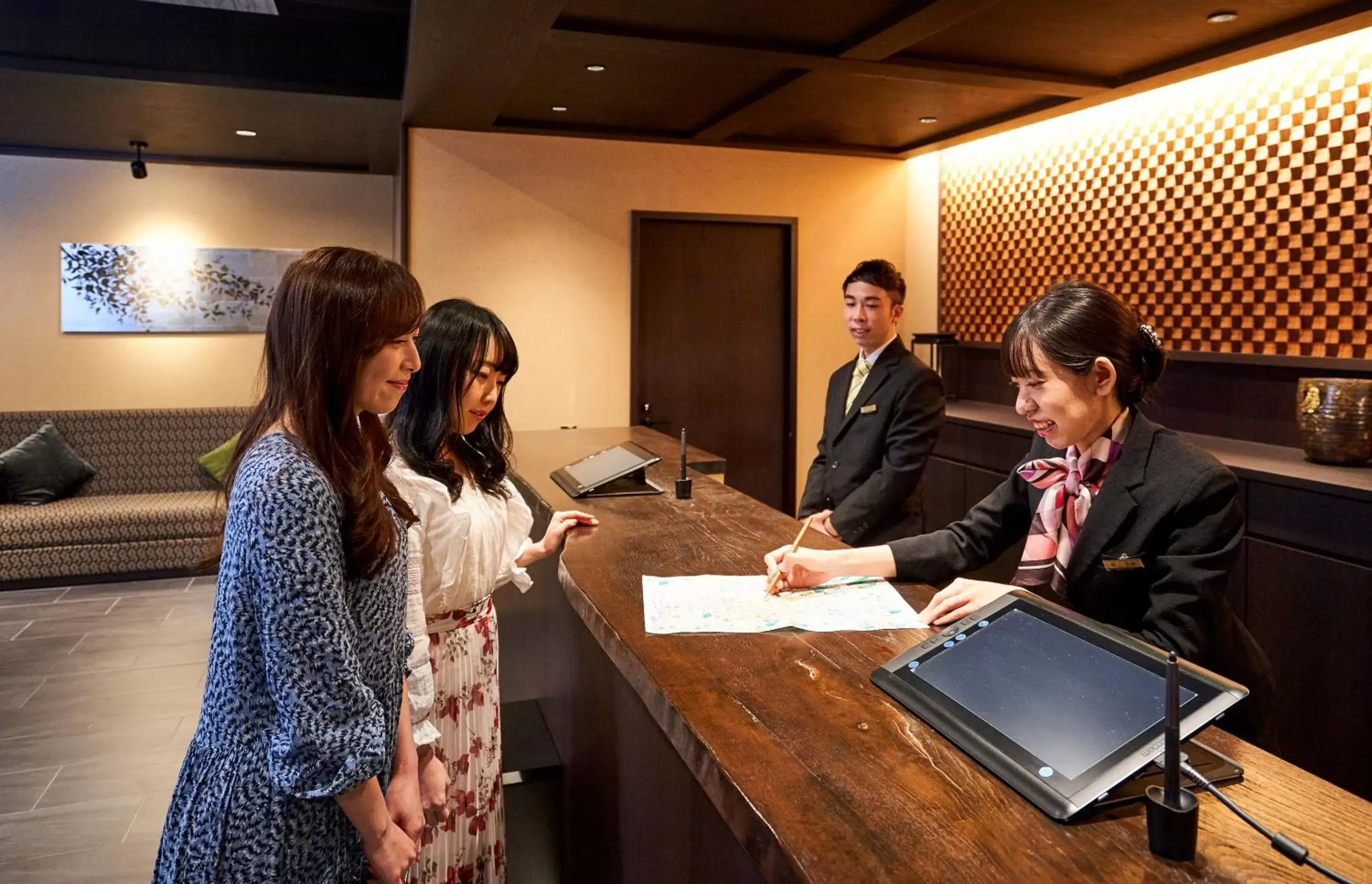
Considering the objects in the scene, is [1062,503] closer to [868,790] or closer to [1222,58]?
[868,790]

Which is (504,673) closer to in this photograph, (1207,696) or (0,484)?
(1207,696)

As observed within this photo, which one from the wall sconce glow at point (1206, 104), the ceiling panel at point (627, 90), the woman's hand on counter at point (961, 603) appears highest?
the ceiling panel at point (627, 90)

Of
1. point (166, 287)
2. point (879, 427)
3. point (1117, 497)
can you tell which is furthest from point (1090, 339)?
point (166, 287)

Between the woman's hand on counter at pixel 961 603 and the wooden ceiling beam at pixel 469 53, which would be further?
the wooden ceiling beam at pixel 469 53

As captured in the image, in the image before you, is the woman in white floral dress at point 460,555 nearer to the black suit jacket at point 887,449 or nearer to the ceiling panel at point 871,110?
the black suit jacket at point 887,449

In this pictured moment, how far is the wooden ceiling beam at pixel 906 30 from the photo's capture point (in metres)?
3.11

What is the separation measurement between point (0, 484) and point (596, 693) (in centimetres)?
552

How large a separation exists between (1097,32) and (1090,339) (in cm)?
238

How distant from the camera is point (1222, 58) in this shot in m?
3.63

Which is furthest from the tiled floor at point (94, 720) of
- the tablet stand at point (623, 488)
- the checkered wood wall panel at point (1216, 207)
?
the checkered wood wall panel at point (1216, 207)

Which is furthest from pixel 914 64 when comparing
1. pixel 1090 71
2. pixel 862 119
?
pixel 862 119

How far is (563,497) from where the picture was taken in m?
2.73

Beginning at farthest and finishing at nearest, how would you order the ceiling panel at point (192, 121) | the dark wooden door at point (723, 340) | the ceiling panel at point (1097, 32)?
the dark wooden door at point (723, 340) → the ceiling panel at point (192, 121) → the ceiling panel at point (1097, 32)

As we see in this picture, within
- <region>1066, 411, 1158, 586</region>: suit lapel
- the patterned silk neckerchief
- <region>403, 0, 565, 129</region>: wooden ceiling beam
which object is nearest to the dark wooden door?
<region>403, 0, 565, 129</region>: wooden ceiling beam
